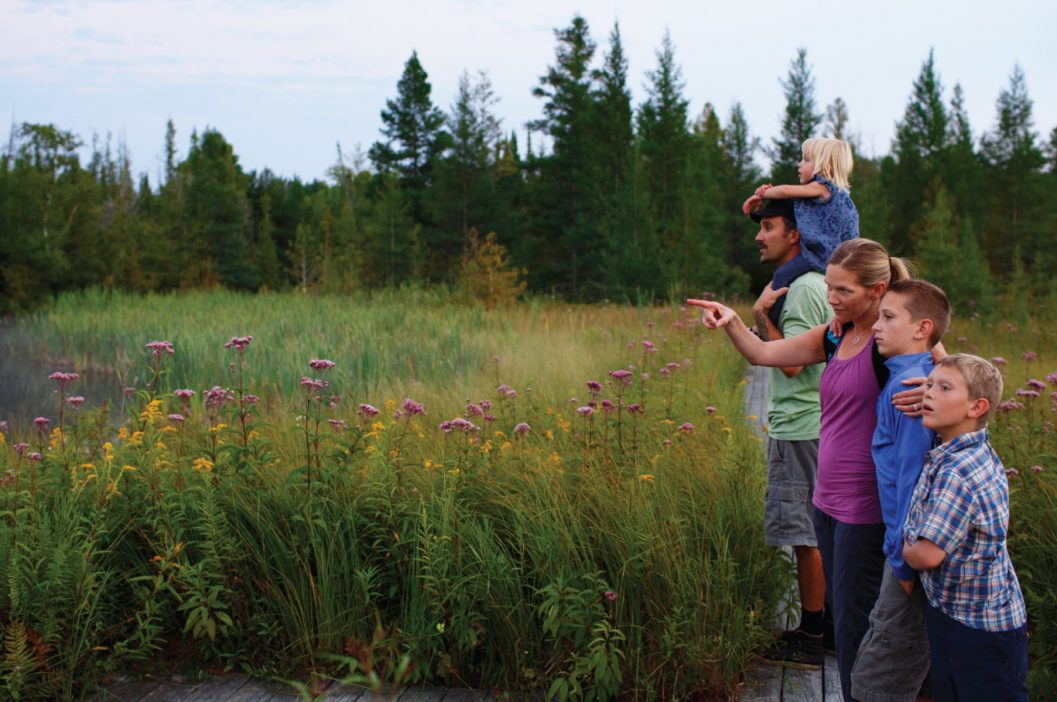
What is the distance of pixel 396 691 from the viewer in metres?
3.44

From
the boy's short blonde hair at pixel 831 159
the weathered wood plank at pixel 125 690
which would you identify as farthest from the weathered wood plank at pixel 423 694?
the boy's short blonde hair at pixel 831 159

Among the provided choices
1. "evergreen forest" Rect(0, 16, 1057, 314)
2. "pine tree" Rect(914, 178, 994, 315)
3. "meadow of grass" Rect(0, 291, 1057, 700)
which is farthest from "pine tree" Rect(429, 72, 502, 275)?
"meadow of grass" Rect(0, 291, 1057, 700)

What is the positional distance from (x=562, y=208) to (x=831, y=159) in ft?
96.5

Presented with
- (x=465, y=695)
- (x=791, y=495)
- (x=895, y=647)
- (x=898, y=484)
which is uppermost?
(x=898, y=484)

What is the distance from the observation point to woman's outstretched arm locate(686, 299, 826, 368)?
3125 millimetres

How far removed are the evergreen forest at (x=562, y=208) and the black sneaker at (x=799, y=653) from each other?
2154 centimetres

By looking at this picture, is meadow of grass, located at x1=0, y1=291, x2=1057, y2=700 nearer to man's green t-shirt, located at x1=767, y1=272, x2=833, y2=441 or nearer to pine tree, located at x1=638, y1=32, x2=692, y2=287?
man's green t-shirt, located at x1=767, y1=272, x2=833, y2=441

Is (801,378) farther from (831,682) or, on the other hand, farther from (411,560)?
(411,560)

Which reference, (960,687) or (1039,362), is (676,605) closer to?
(960,687)

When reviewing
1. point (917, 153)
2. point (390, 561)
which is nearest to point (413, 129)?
point (917, 153)

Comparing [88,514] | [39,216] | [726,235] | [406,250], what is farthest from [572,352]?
[726,235]

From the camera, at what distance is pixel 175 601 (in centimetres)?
384

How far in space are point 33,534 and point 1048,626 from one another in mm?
3923

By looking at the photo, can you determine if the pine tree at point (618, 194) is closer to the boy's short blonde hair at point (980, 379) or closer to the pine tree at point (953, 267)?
the pine tree at point (953, 267)
